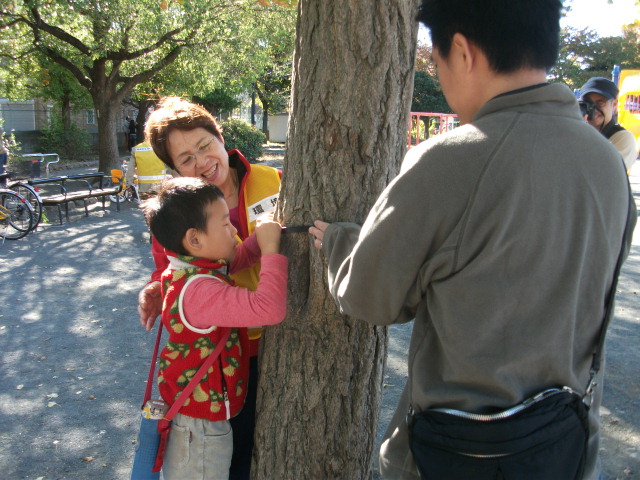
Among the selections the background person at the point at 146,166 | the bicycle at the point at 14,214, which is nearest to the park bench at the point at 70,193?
the bicycle at the point at 14,214

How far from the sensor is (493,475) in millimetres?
1357

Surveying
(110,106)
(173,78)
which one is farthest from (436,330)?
(173,78)

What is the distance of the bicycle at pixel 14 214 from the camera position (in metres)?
9.03

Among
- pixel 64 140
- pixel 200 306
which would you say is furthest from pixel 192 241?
pixel 64 140

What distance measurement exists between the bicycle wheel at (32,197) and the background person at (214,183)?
786 centimetres

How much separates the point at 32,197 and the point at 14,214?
105 cm

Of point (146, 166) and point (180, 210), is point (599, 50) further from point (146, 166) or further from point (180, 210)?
point (180, 210)

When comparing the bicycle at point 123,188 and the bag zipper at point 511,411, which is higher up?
the bag zipper at point 511,411

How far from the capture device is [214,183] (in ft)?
8.07

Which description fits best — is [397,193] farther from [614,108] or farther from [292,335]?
[614,108]

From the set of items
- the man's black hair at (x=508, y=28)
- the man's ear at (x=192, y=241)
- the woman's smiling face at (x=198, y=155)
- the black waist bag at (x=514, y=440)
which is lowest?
the black waist bag at (x=514, y=440)

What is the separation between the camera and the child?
6.46 feet

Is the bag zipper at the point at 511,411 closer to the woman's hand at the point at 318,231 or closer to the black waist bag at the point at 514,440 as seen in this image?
the black waist bag at the point at 514,440

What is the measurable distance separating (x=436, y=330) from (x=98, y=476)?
2581 millimetres
